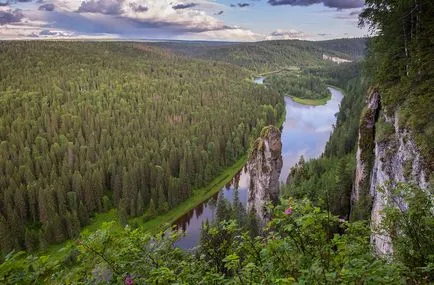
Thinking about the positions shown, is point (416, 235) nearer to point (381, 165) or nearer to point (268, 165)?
point (381, 165)

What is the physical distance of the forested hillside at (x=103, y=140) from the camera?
64.3 metres

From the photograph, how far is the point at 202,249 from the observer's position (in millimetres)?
9023

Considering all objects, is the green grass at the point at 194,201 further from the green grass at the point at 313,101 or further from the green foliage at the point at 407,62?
the green grass at the point at 313,101

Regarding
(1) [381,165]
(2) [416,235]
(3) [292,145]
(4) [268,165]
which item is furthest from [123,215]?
(2) [416,235]

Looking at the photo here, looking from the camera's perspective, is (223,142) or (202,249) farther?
(223,142)

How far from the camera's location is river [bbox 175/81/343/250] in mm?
65312

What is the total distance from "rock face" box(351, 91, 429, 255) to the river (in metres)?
20.1

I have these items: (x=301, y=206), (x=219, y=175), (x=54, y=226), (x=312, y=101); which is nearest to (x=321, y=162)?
(x=219, y=175)

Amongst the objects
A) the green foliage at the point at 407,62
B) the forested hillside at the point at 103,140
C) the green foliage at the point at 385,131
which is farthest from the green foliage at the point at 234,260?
the forested hillside at the point at 103,140

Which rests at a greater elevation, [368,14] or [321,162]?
[368,14]

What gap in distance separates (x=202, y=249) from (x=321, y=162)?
5520 cm

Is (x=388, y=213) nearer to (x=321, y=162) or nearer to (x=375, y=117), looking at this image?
(x=375, y=117)

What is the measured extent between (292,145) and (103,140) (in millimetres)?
51273

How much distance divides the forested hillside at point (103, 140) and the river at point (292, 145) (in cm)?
517
